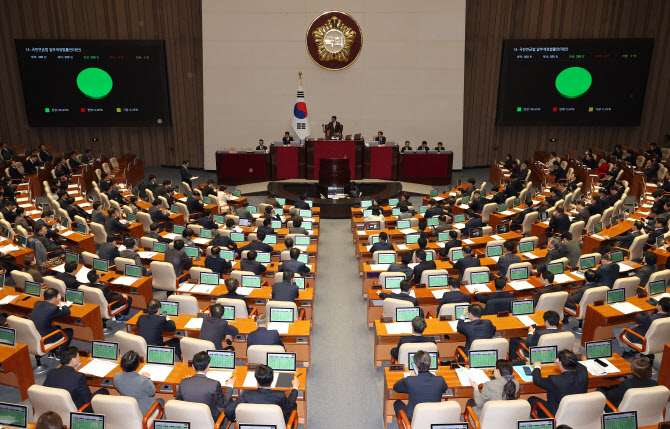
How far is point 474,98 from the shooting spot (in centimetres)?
2273

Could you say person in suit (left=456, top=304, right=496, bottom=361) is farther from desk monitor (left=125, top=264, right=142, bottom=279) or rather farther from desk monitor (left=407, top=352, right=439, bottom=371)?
desk monitor (left=125, top=264, right=142, bottom=279)

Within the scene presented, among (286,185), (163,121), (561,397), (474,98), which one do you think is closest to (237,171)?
(286,185)

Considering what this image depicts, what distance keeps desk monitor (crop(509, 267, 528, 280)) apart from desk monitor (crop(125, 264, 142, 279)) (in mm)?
7040

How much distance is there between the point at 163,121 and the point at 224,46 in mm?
4250

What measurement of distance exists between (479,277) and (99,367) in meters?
6.52

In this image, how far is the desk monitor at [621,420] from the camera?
215 inches

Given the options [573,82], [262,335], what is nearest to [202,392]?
[262,335]

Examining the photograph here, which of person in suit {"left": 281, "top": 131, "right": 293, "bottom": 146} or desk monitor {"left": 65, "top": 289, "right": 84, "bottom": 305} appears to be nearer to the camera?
desk monitor {"left": 65, "top": 289, "right": 84, "bottom": 305}

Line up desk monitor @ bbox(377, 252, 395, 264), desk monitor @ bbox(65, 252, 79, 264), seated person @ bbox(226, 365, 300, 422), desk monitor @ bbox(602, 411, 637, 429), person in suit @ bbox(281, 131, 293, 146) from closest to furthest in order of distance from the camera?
desk monitor @ bbox(602, 411, 637, 429), seated person @ bbox(226, 365, 300, 422), desk monitor @ bbox(65, 252, 79, 264), desk monitor @ bbox(377, 252, 395, 264), person in suit @ bbox(281, 131, 293, 146)

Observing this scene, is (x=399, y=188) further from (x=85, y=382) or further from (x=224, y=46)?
(x=85, y=382)

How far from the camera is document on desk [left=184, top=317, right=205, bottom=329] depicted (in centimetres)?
784

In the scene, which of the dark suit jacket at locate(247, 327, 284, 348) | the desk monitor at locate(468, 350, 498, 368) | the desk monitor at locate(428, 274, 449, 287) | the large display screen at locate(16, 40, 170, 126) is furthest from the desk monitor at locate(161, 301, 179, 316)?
the large display screen at locate(16, 40, 170, 126)

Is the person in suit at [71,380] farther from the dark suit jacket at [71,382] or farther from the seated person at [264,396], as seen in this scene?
the seated person at [264,396]

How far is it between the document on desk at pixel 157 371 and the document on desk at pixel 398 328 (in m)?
3.18
